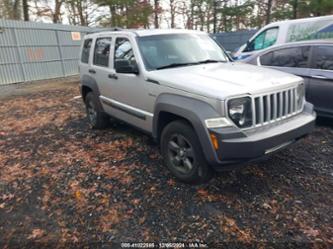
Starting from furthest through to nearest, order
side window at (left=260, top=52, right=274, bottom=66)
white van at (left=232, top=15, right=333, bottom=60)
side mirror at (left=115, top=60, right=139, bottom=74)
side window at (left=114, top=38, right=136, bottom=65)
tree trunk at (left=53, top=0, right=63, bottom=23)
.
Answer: tree trunk at (left=53, top=0, right=63, bottom=23) < white van at (left=232, top=15, right=333, bottom=60) < side window at (left=260, top=52, right=274, bottom=66) < side window at (left=114, top=38, right=136, bottom=65) < side mirror at (left=115, top=60, right=139, bottom=74)

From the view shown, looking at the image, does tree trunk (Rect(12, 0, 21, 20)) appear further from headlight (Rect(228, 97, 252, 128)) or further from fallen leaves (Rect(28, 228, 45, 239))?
headlight (Rect(228, 97, 252, 128))

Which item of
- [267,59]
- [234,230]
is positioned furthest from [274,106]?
[267,59]

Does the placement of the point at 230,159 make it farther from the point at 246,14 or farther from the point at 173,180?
the point at 246,14

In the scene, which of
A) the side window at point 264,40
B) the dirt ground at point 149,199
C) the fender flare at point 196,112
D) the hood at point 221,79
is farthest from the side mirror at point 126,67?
the side window at point 264,40

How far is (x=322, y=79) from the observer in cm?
471

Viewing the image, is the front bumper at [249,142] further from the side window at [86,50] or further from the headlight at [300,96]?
the side window at [86,50]

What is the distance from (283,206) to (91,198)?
2.24 metres

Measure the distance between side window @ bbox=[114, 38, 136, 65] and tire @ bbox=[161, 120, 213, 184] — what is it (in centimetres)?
126

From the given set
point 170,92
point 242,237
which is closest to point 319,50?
point 170,92

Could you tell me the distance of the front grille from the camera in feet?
9.21

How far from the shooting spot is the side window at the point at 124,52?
12.9 ft

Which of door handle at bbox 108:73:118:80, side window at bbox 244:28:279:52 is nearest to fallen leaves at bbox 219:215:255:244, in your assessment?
door handle at bbox 108:73:118:80

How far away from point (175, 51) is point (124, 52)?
846mm

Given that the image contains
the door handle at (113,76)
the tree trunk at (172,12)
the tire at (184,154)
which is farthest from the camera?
the tree trunk at (172,12)
